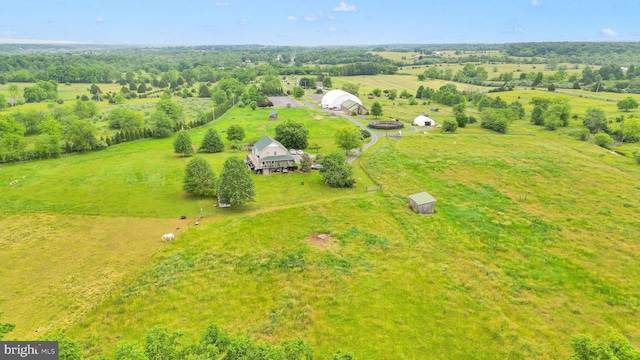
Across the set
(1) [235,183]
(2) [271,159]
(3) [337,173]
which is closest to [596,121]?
(3) [337,173]

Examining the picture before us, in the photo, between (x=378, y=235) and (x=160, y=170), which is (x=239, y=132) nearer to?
(x=160, y=170)

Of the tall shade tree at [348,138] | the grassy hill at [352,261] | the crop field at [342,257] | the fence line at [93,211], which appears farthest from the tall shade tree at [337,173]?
the fence line at [93,211]

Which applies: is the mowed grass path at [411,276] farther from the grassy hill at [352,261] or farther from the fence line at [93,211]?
the fence line at [93,211]

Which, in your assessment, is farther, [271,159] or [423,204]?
[271,159]

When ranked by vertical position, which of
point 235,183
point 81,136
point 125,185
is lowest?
point 125,185

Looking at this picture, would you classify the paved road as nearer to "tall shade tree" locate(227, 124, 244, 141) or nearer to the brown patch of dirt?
"tall shade tree" locate(227, 124, 244, 141)

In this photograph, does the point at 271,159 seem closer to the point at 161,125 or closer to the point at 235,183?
the point at 235,183
